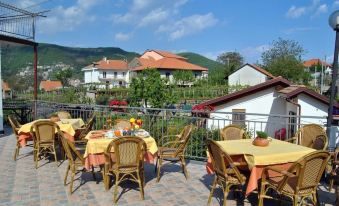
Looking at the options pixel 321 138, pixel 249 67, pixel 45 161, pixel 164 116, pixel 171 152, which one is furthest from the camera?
pixel 249 67

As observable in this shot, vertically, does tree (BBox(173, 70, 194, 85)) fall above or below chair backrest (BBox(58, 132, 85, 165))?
above

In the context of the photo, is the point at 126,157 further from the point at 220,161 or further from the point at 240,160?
the point at 240,160

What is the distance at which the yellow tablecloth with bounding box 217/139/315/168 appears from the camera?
13.8ft

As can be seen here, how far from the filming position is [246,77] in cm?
4722

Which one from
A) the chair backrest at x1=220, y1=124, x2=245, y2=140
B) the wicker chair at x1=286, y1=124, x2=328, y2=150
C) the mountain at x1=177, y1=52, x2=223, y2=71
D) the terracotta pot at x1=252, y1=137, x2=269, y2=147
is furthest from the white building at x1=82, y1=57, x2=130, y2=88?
the terracotta pot at x1=252, y1=137, x2=269, y2=147

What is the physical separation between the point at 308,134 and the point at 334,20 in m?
1.90

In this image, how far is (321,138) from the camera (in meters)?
5.04

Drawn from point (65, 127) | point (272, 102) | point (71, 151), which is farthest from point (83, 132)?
point (272, 102)

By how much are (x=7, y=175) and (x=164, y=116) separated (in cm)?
351

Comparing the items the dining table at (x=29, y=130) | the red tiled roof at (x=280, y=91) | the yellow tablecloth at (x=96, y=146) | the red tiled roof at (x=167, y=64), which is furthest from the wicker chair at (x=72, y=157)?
the red tiled roof at (x=167, y=64)

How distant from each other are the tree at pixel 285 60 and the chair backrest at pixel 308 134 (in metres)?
43.2

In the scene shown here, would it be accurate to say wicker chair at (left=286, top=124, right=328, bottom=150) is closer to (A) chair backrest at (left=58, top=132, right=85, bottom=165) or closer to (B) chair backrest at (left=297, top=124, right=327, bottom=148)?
(B) chair backrest at (left=297, top=124, right=327, bottom=148)

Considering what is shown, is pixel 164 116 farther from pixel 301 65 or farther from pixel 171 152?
pixel 301 65

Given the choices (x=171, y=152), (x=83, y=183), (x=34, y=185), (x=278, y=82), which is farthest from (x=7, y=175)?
(x=278, y=82)
